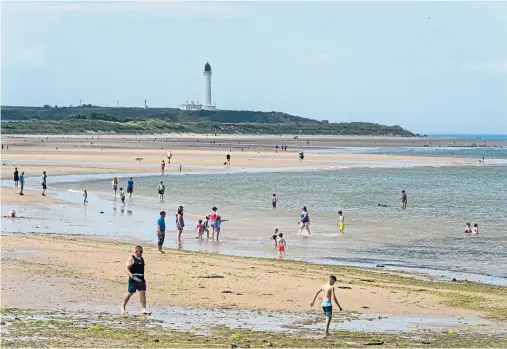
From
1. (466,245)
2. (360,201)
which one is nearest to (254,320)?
(466,245)

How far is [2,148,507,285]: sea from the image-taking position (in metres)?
26.5

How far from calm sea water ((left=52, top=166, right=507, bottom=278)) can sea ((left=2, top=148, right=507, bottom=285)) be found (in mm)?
41

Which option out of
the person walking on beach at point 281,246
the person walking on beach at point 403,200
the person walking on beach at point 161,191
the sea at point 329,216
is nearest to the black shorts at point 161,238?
the sea at point 329,216

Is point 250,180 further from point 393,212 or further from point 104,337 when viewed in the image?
point 104,337

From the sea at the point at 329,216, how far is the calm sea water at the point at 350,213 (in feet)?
0.14

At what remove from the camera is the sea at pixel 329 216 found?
87.1 feet

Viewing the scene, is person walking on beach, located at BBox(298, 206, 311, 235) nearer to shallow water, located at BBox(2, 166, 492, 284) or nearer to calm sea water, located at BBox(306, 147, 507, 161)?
shallow water, located at BBox(2, 166, 492, 284)

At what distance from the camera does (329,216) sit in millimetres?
38219

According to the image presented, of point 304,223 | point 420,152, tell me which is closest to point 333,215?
point 304,223

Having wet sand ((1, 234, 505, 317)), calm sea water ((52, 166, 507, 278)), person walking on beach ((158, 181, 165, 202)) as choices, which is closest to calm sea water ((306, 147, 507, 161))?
calm sea water ((52, 166, 507, 278))

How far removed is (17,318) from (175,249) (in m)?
11.4

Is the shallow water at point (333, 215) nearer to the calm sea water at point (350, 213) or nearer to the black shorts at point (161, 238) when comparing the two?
the calm sea water at point (350, 213)

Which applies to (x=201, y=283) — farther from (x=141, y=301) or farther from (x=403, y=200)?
(x=403, y=200)

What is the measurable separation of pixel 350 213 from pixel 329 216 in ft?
6.10
